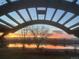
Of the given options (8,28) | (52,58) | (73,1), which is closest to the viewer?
(52,58)

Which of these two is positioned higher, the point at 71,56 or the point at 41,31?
the point at 41,31

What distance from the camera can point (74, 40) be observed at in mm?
36906

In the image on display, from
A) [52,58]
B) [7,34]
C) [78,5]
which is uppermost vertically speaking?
[78,5]

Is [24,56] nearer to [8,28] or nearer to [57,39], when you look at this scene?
[8,28]

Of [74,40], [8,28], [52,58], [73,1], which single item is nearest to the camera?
[52,58]

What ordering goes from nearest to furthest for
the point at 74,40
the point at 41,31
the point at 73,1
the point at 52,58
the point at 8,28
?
the point at 52,58 < the point at 73,1 < the point at 41,31 < the point at 8,28 < the point at 74,40

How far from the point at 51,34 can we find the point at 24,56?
25187mm

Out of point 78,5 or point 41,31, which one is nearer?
point 78,5

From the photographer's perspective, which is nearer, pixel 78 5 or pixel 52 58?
pixel 52 58

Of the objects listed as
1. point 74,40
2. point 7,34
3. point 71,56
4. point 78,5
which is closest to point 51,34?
point 74,40

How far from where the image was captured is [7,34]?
36531 millimetres

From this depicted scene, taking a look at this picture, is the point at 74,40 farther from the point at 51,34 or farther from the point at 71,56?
the point at 71,56

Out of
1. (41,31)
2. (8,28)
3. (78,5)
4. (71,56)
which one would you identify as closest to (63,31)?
(41,31)

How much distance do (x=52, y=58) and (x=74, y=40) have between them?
24853 millimetres
